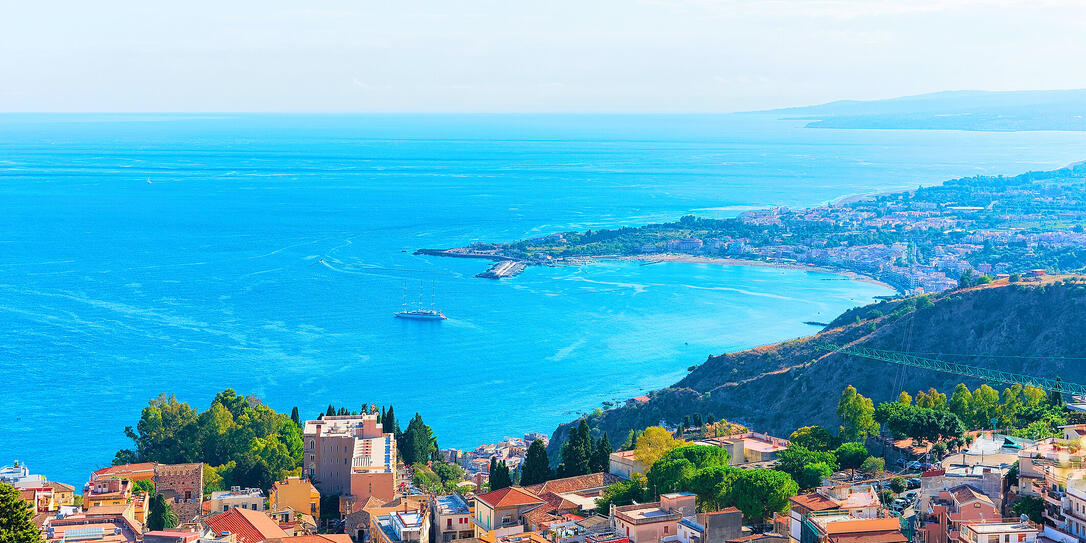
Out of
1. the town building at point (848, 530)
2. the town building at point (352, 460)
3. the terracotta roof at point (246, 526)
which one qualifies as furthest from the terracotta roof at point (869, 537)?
the town building at point (352, 460)

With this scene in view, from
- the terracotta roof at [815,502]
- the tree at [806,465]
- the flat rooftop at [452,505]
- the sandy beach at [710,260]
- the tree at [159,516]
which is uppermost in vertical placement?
the sandy beach at [710,260]

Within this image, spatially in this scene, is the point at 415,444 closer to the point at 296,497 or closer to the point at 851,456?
the point at 296,497

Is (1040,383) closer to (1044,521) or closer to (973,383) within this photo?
(973,383)

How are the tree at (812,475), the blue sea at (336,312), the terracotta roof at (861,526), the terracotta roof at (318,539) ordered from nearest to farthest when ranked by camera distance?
1. the terracotta roof at (861,526)
2. the terracotta roof at (318,539)
3. the tree at (812,475)
4. the blue sea at (336,312)

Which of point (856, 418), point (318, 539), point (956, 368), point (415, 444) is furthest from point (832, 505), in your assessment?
point (956, 368)

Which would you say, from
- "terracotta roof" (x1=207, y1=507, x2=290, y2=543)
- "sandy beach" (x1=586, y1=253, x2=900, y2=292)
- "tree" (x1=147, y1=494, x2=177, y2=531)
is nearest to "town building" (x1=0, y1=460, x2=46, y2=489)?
"tree" (x1=147, y1=494, x2=177, y2=531)

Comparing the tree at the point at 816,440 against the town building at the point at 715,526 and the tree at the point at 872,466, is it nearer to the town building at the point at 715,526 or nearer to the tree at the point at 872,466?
the tree at the point at 872,466
